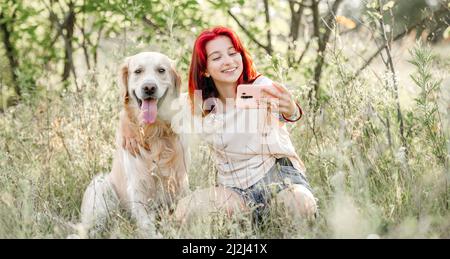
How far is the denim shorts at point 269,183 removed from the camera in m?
3.15

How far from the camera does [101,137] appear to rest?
4.42 metres

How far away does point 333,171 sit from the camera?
3.49 meters

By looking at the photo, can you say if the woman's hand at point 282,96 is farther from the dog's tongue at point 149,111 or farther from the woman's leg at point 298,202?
the dog's tongue at point 149,111

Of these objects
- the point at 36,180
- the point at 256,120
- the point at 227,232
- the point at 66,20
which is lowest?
the point at 227,232

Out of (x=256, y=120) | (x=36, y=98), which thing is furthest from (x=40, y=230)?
(x=36, y=98)

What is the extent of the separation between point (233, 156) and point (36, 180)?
1.21 metres

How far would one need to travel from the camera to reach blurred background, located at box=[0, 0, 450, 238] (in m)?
2.91

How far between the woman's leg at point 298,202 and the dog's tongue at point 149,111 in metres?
0.84

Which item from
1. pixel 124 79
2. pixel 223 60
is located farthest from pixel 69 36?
pixel 223 60

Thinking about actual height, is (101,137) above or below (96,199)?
above

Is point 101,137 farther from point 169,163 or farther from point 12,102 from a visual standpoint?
point 12,102

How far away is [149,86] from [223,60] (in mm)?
440

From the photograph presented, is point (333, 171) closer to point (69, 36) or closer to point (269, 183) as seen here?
point (269, 183)

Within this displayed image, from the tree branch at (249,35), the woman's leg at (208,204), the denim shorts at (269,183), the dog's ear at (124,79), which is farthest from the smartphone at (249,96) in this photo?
the tree branch at (249,35)
